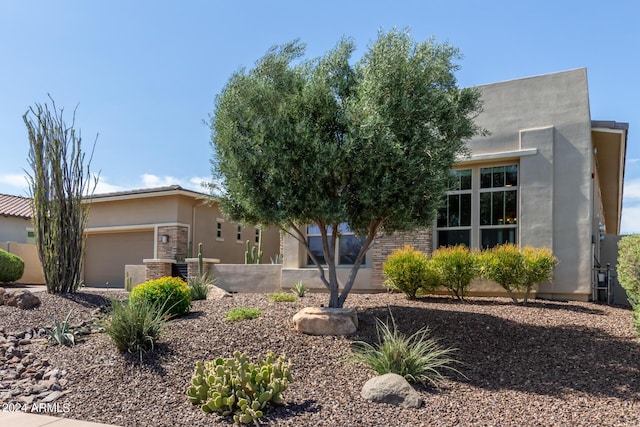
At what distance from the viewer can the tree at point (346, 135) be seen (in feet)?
24.4

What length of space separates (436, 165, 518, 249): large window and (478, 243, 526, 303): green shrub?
73.7 inches

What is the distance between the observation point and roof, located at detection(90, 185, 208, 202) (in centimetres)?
1898

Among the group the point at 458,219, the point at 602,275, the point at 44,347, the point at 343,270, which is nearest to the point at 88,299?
the point at 44,347

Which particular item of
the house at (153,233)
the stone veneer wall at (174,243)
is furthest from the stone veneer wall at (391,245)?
the stone veneer wall at (174,243)

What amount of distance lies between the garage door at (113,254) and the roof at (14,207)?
17.9 ft

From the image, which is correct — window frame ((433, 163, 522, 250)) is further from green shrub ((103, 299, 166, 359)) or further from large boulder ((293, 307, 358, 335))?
green shrub ((103, 299, 166, 359))

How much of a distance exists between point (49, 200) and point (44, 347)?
5.30 meters

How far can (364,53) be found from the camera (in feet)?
27.1

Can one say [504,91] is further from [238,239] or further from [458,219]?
[238,239]

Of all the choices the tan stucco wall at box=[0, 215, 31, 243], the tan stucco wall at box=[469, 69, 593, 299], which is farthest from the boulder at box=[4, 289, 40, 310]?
the tan stucco wall at box=[0, 215, 31, 243]

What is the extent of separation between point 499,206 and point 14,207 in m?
25.1

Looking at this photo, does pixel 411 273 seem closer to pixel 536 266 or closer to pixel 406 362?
pixel 536 266

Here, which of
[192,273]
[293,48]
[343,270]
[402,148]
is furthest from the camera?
[192,273]

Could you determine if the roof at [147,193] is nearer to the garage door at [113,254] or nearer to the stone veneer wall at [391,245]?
the garage door at [113,254]
